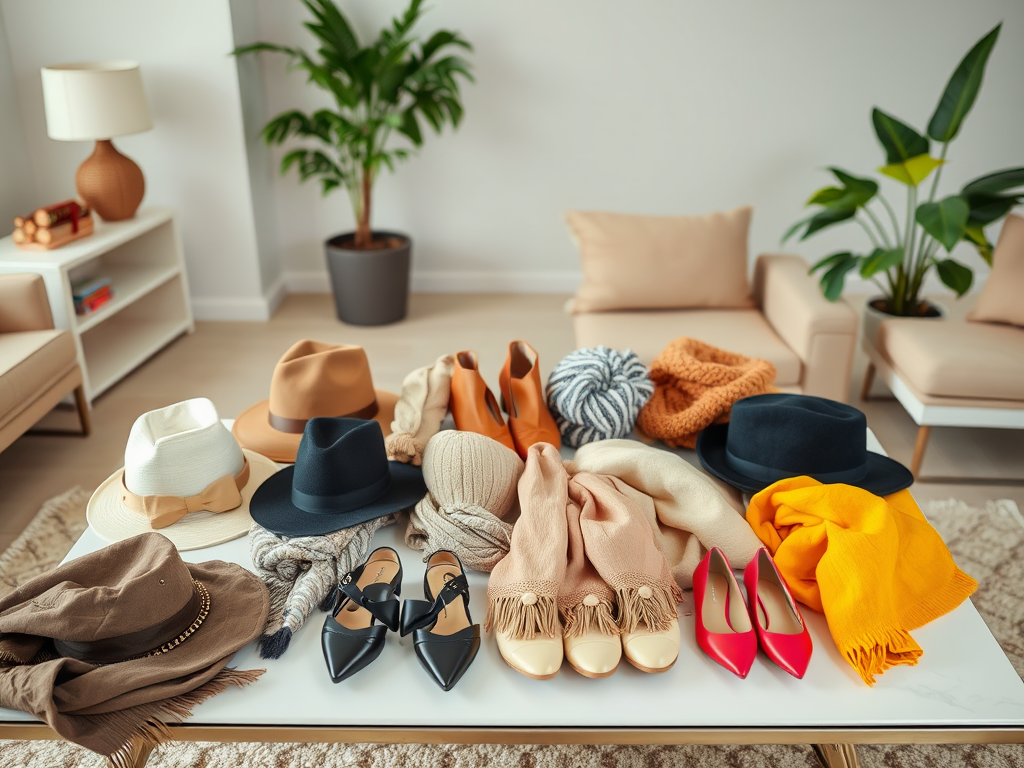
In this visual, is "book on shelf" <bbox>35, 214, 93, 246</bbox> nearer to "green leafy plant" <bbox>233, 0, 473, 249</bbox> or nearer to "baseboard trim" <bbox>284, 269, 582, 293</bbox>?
"green leafy plant" <bbox>233, 0, 473, 249</bbox>

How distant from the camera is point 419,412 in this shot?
5.82ft

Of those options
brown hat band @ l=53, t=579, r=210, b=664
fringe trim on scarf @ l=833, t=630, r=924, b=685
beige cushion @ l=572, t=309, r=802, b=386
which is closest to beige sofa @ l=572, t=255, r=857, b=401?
beige cushion @ l=572, t=309, r=802, b=386

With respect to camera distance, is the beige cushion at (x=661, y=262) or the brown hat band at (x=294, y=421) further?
the beige cushion at (x=661, y=262)

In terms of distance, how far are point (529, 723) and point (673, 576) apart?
39 centimetres

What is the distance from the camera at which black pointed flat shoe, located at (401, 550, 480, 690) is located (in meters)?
1.21

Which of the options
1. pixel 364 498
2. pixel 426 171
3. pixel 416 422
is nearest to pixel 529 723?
pixel 364 498

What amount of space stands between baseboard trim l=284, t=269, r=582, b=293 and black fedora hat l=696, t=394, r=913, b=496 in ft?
8.00

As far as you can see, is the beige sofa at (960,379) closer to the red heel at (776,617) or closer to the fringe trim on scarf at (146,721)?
the red heel at (776,617)

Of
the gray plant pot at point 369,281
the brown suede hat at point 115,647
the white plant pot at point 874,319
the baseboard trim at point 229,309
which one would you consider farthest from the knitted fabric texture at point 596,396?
the baseboard trim at point 229,309

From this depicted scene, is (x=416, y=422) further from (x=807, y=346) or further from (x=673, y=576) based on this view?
(x=807, y=346)

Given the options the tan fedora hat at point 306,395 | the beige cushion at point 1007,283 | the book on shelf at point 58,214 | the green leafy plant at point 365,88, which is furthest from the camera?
the green leafy plant at point 365,88

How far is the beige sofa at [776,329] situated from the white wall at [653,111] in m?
1.07

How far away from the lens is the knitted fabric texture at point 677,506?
1465 millimetres

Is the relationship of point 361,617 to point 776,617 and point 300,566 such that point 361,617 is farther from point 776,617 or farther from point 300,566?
point 776,617
